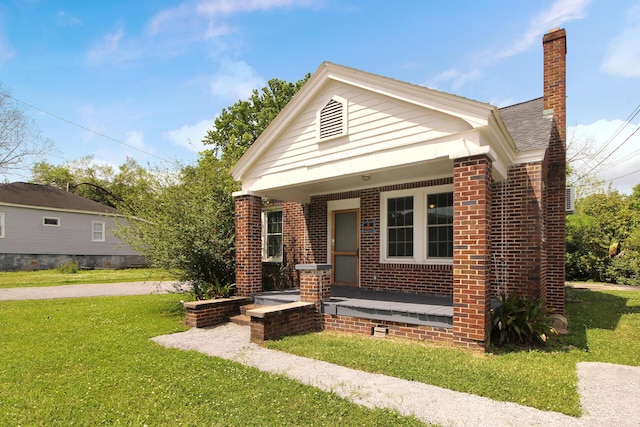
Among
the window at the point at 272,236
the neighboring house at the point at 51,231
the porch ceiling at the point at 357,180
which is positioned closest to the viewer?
the porch ceiling at the point at 357,180

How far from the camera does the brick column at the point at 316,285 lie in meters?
6.77

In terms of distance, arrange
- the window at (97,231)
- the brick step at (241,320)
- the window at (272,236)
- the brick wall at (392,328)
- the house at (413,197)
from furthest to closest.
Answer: the window at (97,231), the window at (272,236), the brick step at (241,320), the brick wall at (392,328), the house at (413,197)

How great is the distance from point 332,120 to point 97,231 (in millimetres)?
23424

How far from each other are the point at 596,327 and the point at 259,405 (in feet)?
23.6

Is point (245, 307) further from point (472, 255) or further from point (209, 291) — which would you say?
point (472, 255)

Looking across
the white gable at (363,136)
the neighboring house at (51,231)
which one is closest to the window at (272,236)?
the white gable at (363,136)

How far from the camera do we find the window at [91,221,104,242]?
24.1 m

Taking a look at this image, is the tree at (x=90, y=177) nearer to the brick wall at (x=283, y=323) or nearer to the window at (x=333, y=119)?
the window at (x=333, y=119)

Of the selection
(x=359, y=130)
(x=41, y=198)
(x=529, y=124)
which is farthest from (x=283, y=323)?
(x=41, y=198)

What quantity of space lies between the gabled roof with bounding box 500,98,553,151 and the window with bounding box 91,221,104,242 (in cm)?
2516

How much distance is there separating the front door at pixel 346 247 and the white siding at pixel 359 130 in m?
2.63

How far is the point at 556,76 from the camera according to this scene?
8289mm

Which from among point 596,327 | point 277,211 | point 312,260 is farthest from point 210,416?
point 277,211

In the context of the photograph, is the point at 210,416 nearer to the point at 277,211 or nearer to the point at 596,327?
the point at 596,327
